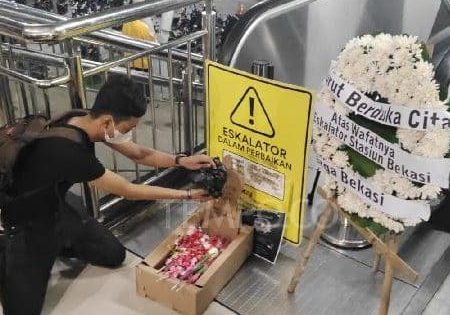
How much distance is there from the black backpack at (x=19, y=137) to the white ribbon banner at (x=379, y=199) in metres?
1.07

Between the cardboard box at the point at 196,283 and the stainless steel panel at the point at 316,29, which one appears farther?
the stainless steel panel at the point at 316,29

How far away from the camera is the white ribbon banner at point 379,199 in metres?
1.77

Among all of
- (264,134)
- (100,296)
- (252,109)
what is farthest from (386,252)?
(100,296)

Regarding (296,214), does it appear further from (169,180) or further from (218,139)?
(169,180)

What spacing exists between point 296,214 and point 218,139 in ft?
1.83

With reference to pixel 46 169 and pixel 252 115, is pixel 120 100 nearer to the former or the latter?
pixel 46 169

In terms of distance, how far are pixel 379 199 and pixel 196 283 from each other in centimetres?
89

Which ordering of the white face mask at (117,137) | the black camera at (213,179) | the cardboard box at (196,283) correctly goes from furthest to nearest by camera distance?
the black camera at (213,179), the cardboard box at (196,283), the white face mask at (117,137)

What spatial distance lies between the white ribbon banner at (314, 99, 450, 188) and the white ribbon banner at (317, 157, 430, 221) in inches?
4.1

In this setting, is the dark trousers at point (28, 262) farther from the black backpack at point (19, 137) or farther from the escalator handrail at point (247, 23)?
the escalator handrail at point (247, 23)

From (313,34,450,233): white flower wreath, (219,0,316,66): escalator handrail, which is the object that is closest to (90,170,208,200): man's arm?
(313,34,450,233): white flower wreath

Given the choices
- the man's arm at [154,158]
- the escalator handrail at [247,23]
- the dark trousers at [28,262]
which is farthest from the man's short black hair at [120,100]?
the escalator handrail at [247,23]

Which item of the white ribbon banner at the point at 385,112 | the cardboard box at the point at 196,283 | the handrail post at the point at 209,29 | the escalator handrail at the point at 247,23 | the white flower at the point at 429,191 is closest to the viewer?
the white ribbon banner at the point at 385,112

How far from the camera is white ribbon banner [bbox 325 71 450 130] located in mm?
1610
